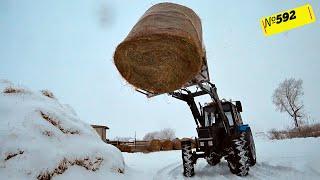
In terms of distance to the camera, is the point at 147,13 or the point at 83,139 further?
the point at 83,139

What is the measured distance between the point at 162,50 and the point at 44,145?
2.62m

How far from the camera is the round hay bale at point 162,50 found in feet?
15.0

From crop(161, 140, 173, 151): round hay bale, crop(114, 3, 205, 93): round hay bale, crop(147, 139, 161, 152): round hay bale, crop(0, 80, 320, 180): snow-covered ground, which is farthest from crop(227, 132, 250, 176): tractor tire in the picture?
crop(161, 140, 173, 151): round hay bale

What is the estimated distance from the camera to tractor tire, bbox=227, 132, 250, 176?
26.3ft

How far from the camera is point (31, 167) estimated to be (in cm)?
458

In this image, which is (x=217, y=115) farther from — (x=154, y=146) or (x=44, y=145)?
(x=154, y=146)

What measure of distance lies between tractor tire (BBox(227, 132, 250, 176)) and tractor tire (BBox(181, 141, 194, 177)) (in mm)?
1126

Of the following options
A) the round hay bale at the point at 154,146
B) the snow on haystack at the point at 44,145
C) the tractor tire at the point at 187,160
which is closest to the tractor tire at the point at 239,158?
the tractor tire at the point at 187,160

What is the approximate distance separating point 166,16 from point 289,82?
43.2 m

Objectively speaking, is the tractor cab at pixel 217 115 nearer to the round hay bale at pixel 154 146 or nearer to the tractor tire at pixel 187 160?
the tractor tire at pixel 187 160

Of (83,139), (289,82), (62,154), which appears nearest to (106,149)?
(83,139)

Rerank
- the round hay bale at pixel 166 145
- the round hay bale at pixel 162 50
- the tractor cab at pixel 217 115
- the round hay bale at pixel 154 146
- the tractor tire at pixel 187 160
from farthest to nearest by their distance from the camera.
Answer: the round hay bale at pixel 166 145
the round hay bale at pixel 154 146
the tractor cab at pixel 217 115
the tractor tire at pixel 187 160
the round hay bale at pixel 162 50

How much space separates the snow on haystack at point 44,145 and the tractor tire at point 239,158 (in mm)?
3286

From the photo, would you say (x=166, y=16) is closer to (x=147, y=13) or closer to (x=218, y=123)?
(x=147, y=13)
